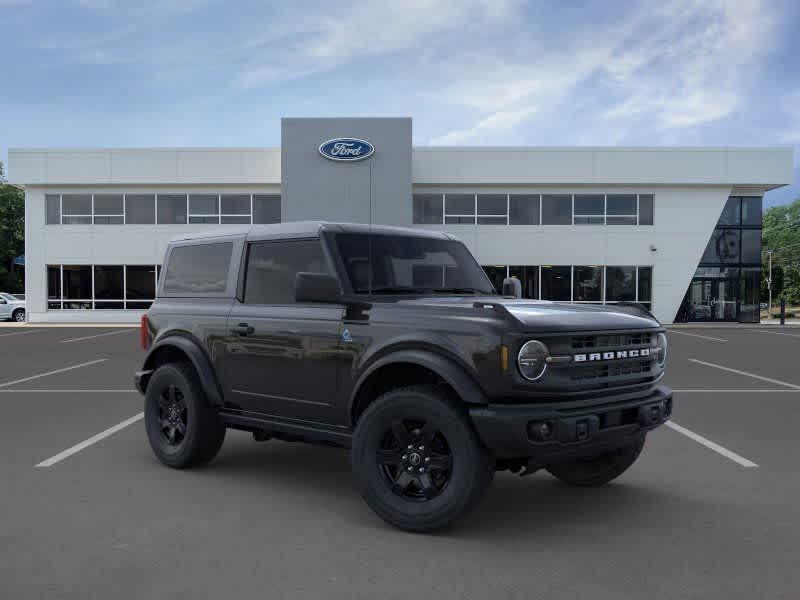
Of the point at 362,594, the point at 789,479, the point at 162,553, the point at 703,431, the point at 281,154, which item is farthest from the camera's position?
the point at 281,154

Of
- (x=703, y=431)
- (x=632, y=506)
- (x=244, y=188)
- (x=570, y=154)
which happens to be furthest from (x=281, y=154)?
(x=632, y=506)

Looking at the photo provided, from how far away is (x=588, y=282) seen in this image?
102 ft

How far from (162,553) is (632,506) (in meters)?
3.00

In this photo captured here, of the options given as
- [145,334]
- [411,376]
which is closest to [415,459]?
[411,376]

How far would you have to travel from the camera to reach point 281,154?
96.3 feet

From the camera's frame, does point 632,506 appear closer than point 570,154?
Yes

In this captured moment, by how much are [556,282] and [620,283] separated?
2.76 meters

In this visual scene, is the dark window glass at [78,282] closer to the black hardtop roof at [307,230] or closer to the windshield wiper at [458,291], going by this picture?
the black hardtop roof at [307,230]

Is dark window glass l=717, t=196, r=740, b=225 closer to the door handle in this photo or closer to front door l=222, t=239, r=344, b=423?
front door l=222, t=239, r=344, b=423

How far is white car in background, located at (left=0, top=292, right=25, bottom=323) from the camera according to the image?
32969mm

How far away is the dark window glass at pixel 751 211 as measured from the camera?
32.3m

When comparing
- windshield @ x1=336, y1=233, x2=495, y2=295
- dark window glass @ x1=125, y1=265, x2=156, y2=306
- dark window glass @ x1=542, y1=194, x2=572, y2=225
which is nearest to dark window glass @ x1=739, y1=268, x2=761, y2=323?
dark window glass @ x1=542, y1=194, x2=572, y2=225

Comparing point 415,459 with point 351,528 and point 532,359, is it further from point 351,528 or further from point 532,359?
point 532,359

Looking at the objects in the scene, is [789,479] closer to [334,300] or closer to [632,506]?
[632,506]
